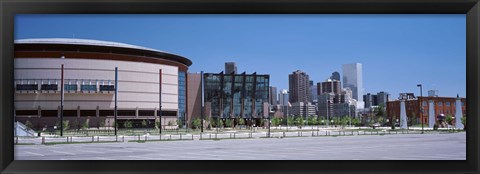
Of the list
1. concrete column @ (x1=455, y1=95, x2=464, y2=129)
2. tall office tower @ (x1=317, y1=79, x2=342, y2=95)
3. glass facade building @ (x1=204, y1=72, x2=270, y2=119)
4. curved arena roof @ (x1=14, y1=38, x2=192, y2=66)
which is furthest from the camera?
glass facade building @ (x1=204, y1=72, x2=270, y2=119)

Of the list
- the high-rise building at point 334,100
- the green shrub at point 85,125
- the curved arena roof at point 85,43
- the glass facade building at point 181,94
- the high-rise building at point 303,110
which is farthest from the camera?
the glass facade building at point 181,94

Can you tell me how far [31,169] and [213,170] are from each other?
2607mm

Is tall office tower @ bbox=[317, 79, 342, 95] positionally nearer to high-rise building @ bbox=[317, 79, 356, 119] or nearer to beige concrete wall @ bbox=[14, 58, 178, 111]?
high-rise building @ bbox=[317, 79, 356, 119]

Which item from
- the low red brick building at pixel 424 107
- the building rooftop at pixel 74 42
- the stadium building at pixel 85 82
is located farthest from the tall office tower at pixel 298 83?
the building rooftop at pixel 74 42

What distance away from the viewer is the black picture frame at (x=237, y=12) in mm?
6750

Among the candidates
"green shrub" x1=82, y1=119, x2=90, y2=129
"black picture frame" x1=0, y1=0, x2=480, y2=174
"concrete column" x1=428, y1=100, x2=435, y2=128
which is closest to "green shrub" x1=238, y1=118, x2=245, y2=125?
"green shrub" x1=82, y1=119, x2=90, y2=129

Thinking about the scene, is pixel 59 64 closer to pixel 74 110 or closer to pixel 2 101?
pixel 74 110

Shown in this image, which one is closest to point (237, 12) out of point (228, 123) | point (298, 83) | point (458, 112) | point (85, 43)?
point (298, 83)

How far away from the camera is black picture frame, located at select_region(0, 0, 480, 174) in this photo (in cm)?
675

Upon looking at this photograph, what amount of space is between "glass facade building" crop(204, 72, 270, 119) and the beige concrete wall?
480cm

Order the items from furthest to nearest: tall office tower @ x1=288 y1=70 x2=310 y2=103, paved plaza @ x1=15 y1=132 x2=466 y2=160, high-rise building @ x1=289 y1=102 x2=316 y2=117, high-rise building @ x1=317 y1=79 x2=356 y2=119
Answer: high-rise building @ x1=289 y1=102 x2=316 y2=117 < high-rise building @ x1=317 y1=79 x2=356 y2=119 < tall office tower @ x1=288 y1=70 x2=310 y2=103 < paved plaza @ x1=15 y1=132 x2=466 y2=160

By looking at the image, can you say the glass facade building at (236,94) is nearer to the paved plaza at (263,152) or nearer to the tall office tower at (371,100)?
the tall office tower at (371,100)

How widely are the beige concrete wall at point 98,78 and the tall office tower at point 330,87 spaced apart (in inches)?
648

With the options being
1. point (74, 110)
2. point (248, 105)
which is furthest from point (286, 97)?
point (74, 110)
